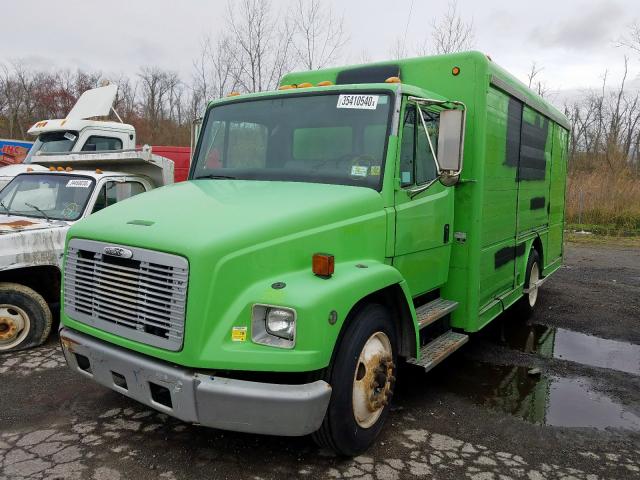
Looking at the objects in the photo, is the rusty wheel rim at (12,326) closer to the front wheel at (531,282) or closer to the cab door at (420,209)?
the cab door at (420,209)

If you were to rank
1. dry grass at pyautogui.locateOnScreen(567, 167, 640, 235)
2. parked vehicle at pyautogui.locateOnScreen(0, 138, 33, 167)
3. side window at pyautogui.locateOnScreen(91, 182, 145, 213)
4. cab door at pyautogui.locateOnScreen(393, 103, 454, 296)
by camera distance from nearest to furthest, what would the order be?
cab door at pyautogui.locateOnScreen(393, 103, 454, 296) < side window at pyautogui.locateOnScreen(91, 182, 145, 213) < parked vehicle at pyautogui.locateOnScreen(0, 138, 33, 167) < dry grass at pyautogui.locateOnScreen(567, 167, 640, 235)

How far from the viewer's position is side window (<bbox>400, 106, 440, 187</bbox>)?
381 centimetres

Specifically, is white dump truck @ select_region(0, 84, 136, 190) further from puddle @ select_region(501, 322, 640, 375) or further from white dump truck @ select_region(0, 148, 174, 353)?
puddle @ select_region(501, 322, 640, 375)

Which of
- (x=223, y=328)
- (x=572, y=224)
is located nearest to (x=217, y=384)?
(x=223, y=328)

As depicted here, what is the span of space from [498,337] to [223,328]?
14.7 feet

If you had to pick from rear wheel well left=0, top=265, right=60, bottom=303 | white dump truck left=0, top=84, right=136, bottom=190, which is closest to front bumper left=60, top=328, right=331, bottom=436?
rear wheel well left=0, top=265, right=60, bottom=303

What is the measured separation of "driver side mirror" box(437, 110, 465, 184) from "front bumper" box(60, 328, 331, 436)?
191 cm

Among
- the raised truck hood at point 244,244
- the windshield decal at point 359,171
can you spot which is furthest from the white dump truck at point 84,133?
the windshield decal at point 359,171

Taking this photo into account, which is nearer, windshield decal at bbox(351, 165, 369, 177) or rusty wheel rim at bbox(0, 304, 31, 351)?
windshield decal at bbox(351, 165, 369, 177)

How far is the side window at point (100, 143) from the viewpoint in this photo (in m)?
9.13

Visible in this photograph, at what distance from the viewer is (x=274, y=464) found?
10.6ft

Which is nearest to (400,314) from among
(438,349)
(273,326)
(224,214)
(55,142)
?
(438,349)

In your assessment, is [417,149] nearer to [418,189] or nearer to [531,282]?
[418,189]

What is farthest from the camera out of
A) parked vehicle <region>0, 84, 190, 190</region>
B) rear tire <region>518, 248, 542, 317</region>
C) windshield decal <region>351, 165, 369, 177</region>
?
parked vehicle <region>0, 84, 190, 190</region>
